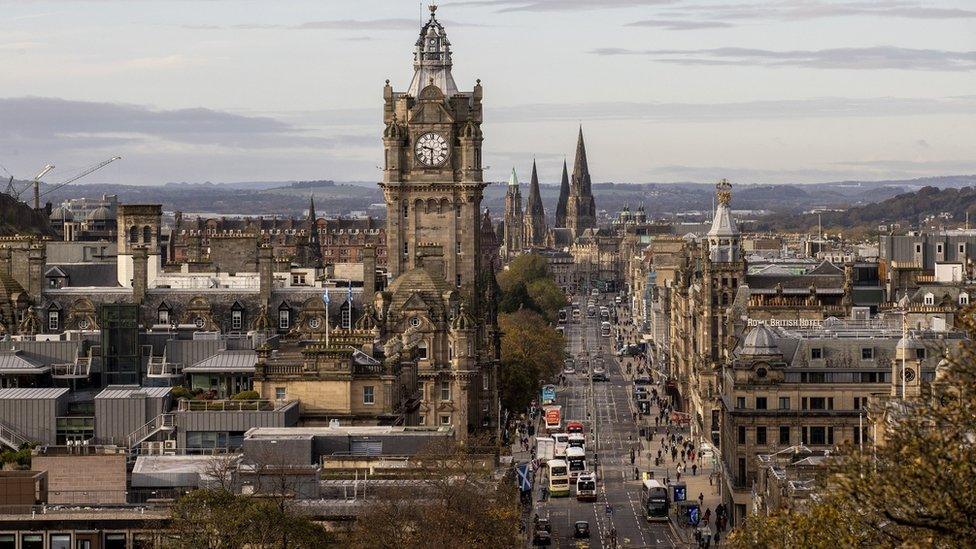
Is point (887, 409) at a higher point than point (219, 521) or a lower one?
higher

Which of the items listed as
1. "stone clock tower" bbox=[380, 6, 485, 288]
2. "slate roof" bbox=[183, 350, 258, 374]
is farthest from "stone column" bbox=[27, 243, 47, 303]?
"slate roof" bbox=[183, 350, 258, 374]

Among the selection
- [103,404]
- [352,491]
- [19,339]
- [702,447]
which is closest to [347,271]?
[702,447]

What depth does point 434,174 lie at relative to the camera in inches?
6348

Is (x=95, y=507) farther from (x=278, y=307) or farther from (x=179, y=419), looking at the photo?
(x=278, y=307)

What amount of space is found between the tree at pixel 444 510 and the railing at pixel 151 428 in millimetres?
13604

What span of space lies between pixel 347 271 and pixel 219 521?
391 feet

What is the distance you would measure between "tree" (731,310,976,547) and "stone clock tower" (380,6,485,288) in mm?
107764

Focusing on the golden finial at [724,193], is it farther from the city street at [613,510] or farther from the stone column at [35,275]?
the stone column at [35,275]

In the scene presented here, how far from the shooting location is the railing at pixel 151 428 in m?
101

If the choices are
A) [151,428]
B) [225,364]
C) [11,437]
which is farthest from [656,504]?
[11,437]

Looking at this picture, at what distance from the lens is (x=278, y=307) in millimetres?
146125

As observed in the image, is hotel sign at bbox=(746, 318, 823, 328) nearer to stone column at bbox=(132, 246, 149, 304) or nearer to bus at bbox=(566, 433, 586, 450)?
bus at bbox=(566, 433, 586, 450)

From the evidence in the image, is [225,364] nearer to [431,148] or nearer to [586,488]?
[586,488]

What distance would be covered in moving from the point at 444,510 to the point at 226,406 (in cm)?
2020
